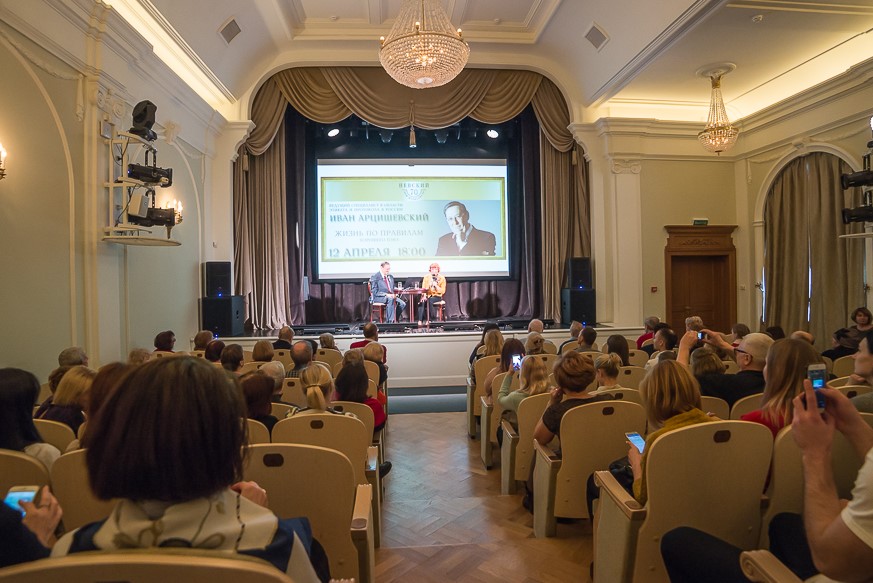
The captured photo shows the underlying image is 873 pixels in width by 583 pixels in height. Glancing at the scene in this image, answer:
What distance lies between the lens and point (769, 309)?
8.12 metres

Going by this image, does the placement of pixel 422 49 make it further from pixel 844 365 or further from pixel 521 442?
pixel 844 365

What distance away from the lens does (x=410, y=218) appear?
9422mm

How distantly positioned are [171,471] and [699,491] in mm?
1593

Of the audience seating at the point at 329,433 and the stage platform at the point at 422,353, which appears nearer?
the audience seating at the point at 329,433

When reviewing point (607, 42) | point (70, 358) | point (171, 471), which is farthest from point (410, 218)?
point (171, 471)

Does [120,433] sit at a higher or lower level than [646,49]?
lower

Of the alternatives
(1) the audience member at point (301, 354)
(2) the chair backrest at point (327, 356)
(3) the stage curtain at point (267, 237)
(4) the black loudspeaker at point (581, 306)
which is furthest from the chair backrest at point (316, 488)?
(3) the stage curtain at point (267, 237)

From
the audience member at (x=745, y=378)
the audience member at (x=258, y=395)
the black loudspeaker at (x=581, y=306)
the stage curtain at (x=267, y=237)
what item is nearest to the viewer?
the audience member at (x=258, y=395)

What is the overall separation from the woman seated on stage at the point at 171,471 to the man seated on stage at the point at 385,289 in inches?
315

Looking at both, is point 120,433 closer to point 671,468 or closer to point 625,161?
point 671,468

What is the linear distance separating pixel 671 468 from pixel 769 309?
307 inches

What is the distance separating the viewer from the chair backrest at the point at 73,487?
1664 millimetres

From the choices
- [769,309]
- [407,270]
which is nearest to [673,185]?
[769,309]

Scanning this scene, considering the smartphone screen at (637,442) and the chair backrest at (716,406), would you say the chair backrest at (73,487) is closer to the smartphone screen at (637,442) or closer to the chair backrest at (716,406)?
the smartphone screen at (637,442)
